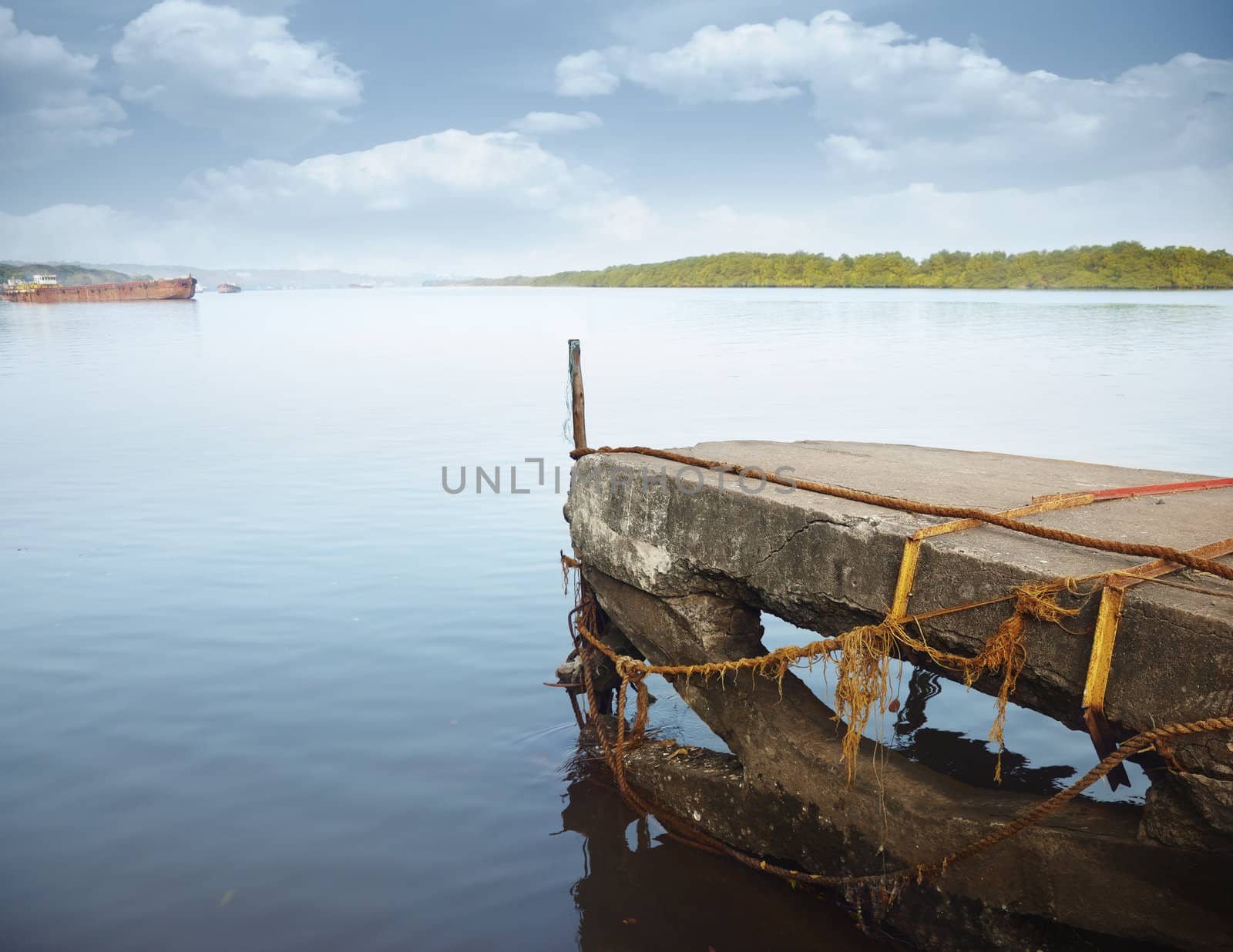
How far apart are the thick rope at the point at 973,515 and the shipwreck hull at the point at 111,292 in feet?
327

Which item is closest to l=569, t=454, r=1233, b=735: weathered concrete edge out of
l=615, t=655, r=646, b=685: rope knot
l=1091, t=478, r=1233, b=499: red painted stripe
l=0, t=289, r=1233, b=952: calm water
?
l=615, t=655, r=646, b=685: rope knot

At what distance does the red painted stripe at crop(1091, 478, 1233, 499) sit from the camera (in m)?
4.22

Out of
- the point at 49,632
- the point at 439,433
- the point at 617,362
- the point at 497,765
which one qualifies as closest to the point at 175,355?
the point at 617,362

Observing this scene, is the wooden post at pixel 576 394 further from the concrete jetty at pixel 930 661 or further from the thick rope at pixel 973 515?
the thick rope at pixel 973 515

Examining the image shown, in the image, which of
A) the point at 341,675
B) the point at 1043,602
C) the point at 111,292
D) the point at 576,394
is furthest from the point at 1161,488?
the point at 111,292

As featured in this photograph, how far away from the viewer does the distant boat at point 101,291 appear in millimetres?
91625

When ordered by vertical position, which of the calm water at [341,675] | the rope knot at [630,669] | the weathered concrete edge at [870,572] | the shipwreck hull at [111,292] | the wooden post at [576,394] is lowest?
the calm water at [341,675]

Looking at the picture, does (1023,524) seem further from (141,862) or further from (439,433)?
(439,433)

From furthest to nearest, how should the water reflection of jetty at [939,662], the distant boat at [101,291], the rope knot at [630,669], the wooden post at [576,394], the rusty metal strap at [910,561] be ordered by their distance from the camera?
the distant boat at [101,291] < the wooden post at [576,394] < the rope knot at [630,669] < the rusty metal strap at [910,561] < the water reflection of jetty at [939,662]

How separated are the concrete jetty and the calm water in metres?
0.49

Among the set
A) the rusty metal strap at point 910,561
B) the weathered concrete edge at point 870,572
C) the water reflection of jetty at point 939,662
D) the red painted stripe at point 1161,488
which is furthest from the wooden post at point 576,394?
the red painted stripe at point 1161,488

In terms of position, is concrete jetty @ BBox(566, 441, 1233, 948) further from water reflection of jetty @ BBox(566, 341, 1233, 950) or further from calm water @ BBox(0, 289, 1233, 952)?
calm water @ BBox(0, 289, 1233, 952)

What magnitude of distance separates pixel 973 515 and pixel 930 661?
577 millimetres

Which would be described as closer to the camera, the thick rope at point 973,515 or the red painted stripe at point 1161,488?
the thick rope at point 973,515
